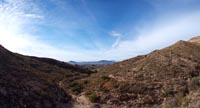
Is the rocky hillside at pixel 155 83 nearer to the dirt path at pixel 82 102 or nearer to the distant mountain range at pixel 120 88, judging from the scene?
the distant mountain range at pixel 120 88

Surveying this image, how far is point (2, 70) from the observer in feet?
113

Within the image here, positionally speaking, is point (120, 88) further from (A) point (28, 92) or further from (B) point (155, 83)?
(A) point (28, 92)

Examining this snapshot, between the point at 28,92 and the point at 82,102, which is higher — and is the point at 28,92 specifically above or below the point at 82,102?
above

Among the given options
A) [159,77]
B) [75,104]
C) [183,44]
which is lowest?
[75,104]

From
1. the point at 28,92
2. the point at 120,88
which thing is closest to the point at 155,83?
the point at 120,88

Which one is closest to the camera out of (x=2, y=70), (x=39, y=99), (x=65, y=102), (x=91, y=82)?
(x=39, y=99)

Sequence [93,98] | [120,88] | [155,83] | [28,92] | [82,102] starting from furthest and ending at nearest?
[155,83] → [120,88] → [93,98] → [82,102] → [28,92]

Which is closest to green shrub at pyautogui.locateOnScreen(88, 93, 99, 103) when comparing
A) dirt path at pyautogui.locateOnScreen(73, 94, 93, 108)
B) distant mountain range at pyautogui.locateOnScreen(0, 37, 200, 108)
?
distant mountain range at pyautogui.locateOnScreen(0, 37, 200, 108)

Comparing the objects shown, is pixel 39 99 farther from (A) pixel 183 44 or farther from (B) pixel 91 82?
(A) pixel 183 44

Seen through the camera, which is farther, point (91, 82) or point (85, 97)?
point (91, 82)

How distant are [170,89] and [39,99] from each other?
15688 millimetres

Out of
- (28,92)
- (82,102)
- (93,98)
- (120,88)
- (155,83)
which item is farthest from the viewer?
(155,83)

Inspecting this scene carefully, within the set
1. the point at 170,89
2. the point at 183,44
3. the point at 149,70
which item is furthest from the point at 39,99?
the point at 183,44

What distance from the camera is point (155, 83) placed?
3647 cm
